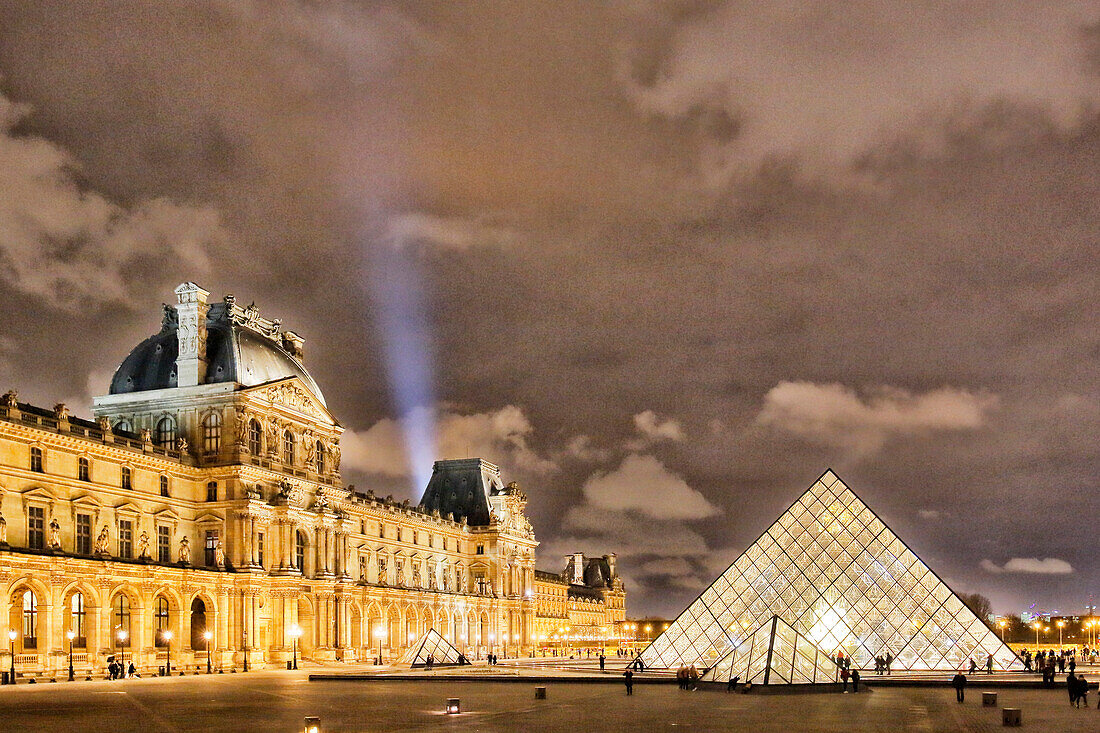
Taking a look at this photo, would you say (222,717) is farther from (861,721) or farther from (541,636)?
(541,636)

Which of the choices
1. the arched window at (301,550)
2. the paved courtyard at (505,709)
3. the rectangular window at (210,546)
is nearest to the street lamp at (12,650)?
the paved courtyard at (505,709)

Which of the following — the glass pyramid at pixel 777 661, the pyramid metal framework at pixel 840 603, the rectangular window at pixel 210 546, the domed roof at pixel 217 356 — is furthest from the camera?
the domed roof at pixel 217 356

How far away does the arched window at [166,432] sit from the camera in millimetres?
59931

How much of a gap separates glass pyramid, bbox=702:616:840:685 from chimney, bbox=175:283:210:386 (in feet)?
107

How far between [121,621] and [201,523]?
8.62m

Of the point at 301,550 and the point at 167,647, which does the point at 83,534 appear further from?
the point at 301,550

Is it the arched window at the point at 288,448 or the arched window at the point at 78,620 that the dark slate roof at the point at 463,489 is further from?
the arched window at the point at 78,620

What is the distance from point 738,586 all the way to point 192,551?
2535cm

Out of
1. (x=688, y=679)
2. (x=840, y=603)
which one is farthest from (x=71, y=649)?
(x=840, y=603)

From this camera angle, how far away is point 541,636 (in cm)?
12650

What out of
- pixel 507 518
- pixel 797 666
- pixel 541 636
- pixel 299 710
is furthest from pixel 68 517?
pixel 541 636

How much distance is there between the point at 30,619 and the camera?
46.5 m

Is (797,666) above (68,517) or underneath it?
underneath

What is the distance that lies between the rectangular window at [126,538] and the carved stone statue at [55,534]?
3926mm
